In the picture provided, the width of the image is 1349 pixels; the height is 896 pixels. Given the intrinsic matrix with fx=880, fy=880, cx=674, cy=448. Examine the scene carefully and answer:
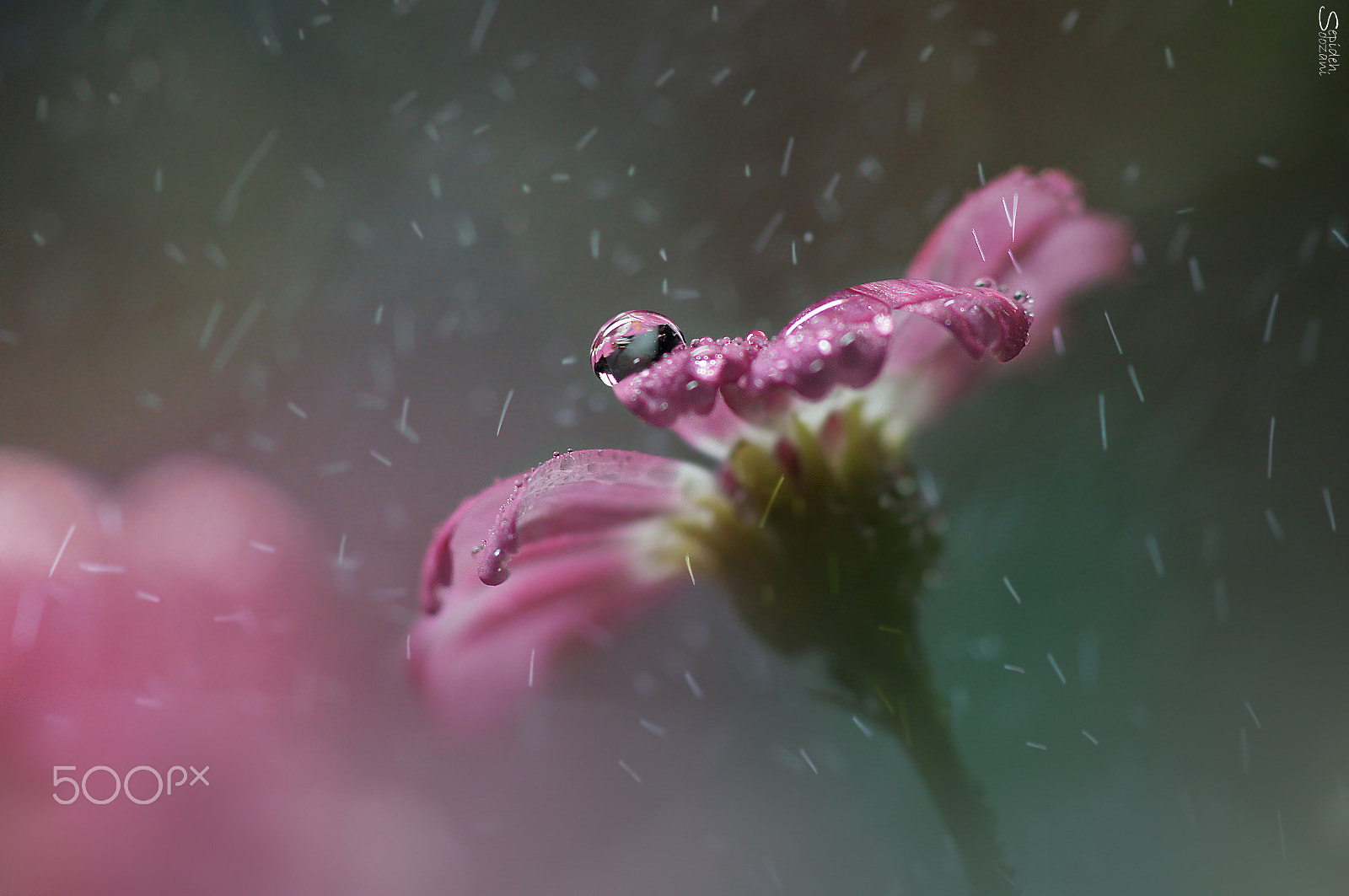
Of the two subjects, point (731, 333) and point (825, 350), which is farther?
point (731, 333)

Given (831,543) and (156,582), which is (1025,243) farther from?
(156,582)

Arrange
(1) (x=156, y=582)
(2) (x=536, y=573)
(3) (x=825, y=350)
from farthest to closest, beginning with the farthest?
(1) (x=156, y=582)
(2) (x=536, y=573)
(3) (x=825, y=350)

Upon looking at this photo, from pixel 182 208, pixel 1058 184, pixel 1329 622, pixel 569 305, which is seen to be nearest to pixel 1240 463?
pixel 1329 622

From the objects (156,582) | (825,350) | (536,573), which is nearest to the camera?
(825,350)

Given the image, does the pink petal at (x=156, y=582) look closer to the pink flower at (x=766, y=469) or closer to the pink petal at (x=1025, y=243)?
the pink flower at (x=766, y=469)

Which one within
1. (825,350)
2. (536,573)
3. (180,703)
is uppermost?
(825,350)

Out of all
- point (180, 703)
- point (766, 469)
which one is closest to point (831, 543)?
point (766, 469)

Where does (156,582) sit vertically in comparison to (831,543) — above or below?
below

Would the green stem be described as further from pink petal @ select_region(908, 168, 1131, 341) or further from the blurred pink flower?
the blurred pink flower
